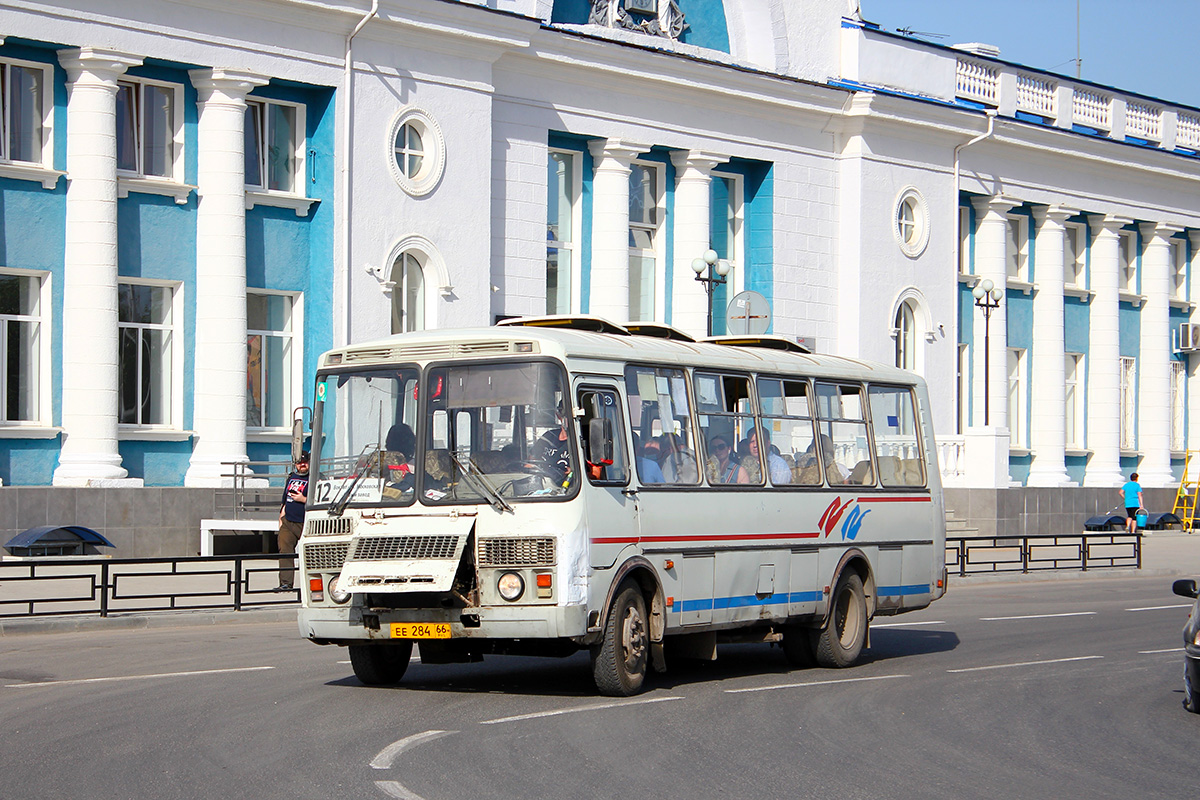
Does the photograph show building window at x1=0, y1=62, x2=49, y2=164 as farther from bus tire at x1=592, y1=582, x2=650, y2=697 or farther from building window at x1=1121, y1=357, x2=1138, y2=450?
building window at x1=1121, y1=357, x2=1138, y2=450

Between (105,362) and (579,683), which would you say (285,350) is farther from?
(579,683)

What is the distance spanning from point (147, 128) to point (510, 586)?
17.8 metres

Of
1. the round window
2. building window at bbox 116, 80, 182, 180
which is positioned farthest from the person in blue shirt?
building window at bbox 116, 80, 182, 180

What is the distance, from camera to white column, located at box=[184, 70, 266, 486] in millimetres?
27062

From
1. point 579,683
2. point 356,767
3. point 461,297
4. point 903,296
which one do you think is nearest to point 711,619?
point 579,683

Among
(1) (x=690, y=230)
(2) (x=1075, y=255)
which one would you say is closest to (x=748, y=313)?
(1) (x=690, y=230)

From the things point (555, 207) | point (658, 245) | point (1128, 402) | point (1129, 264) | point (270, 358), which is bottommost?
point (1128, 402)

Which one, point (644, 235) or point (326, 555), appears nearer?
point (326, 555)

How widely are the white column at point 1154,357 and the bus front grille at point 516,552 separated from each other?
3761 centimetres

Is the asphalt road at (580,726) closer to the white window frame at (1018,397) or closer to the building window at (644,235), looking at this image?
the building window at (644,235)

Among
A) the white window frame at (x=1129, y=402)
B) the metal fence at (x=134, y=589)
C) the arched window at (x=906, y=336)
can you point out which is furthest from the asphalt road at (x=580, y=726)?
the white window frame at (x=1129, y=402)

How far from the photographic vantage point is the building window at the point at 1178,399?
4688 centimetres

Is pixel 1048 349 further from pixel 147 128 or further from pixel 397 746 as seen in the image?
pixel 397 746

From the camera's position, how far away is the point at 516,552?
38.5ft
